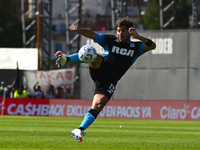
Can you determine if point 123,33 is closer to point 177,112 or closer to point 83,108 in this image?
point 177,112

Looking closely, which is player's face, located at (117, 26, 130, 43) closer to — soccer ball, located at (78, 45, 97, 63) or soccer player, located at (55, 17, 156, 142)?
soccer player, located at (55, 17, 156, 142)

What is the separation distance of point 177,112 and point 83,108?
5084mm

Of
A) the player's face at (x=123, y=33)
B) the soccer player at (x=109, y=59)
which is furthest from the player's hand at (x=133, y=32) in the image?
the player's face at (x=123, y=33)

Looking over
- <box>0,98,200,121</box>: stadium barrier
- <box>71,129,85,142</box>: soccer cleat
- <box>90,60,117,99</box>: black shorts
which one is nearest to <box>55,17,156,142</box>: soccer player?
<box>90,60,117,99</box>: black shorts

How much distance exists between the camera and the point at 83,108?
74.2ft

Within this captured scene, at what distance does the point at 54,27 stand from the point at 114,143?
80.4 meters

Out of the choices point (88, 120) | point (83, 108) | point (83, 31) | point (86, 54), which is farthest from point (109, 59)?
point (83, 108)

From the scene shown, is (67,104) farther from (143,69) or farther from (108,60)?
(108,60)

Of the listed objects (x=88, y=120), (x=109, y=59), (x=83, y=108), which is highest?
(x=109, y=59)

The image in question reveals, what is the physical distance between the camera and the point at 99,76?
759cm

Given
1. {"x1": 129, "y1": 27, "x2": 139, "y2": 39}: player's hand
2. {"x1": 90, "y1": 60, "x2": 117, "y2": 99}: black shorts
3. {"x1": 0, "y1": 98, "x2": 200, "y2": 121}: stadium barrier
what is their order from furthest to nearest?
{"x1": 0, "y1": 98, "x2": 200, "y2": 121}: stadium barrier < {"x1": 129, "y1": 27, "x2": 139, "y2": 39}: player's hand < {"x1": 90, "y1": 60, "x2": 117, "y2": 99}: black shorts

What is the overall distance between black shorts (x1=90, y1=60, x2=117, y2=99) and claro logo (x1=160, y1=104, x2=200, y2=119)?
47.9 feet

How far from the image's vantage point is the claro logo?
21.5 meters

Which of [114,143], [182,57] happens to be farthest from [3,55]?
[114,143]
